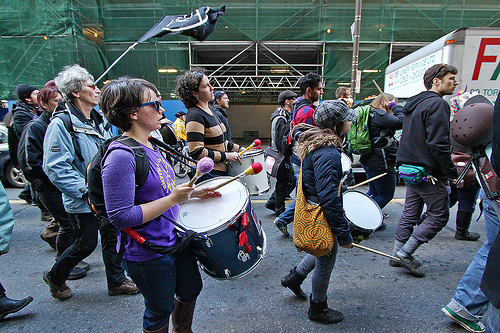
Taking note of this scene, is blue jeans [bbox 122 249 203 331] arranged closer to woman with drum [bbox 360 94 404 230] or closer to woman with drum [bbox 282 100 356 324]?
woman with drum [bbox 282 100 356 324]

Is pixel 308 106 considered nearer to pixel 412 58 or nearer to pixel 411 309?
pixel 411 309

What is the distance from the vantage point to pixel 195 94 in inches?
107

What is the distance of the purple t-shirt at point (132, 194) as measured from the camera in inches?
48.8

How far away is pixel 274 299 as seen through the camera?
2514 millimetres

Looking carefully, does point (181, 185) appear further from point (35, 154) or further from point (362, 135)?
point (362, 135)

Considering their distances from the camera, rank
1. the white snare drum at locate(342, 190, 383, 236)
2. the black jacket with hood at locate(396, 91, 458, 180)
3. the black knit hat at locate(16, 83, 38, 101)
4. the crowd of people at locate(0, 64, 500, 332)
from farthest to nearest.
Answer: the black knit hat at locate(16, 83, 38, 101) < the white snare drum at locate(342, 190, 383, 236) < the black jacket with hood at locate(396, 91, 458, 180) < the crowd of people at locate(0, 64, 500, 332)

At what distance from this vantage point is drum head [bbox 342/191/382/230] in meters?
2.76

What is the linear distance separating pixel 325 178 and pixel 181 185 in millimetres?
954

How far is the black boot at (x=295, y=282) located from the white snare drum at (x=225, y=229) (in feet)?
2.22

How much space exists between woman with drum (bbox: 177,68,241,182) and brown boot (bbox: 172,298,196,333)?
3.70ft

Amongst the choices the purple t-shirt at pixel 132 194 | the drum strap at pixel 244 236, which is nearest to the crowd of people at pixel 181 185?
the purple t-shirt at pixel 132 194

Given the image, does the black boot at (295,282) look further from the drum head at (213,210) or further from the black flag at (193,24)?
the black flag at (193,24)

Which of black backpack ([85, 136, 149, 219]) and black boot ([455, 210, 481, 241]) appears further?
black boot ([455, 210, 481, 241])

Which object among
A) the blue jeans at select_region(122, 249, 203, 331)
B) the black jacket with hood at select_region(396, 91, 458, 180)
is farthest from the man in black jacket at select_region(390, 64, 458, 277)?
the blue jeans at select_region(122, 249, 203, 331)
